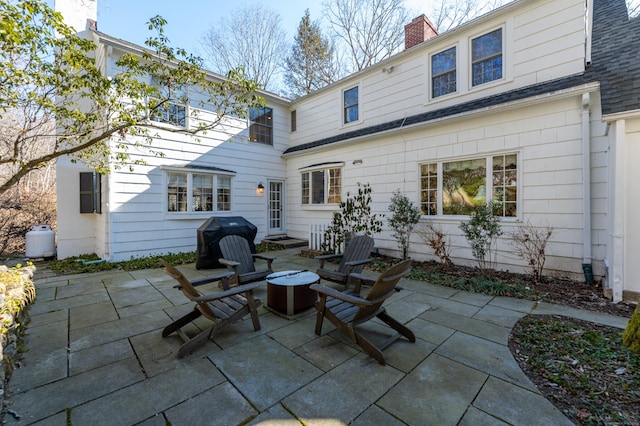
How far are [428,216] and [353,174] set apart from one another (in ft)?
8.62

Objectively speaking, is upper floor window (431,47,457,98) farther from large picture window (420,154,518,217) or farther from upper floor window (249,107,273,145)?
upper floor window (249,107,273,145)

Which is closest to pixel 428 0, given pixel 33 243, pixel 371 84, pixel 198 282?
pixel 371 84

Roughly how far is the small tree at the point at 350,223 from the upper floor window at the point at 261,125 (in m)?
4.53

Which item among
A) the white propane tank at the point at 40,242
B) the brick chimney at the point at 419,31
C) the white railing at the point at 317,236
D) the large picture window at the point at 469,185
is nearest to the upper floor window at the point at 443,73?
the brick chimney at the point at 419,31

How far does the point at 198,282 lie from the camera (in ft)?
10.6

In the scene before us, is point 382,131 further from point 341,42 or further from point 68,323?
point 341,42

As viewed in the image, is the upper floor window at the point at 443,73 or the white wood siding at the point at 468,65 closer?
the white wood siding at the point at 468,65

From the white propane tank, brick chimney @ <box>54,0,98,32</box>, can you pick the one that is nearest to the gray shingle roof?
brick chimney @ <box>54,0,98,32</box>

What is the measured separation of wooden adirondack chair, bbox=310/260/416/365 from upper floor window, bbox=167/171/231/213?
6.50m

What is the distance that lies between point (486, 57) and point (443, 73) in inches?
37.0

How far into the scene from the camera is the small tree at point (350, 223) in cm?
717

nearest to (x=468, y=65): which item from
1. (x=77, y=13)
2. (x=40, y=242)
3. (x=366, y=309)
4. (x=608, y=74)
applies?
(x=608, y=74)

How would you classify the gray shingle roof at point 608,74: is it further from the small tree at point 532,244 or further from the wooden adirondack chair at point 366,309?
the wooden adirondack chair at point 366,309

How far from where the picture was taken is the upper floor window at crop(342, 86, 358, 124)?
8688 millimetres
